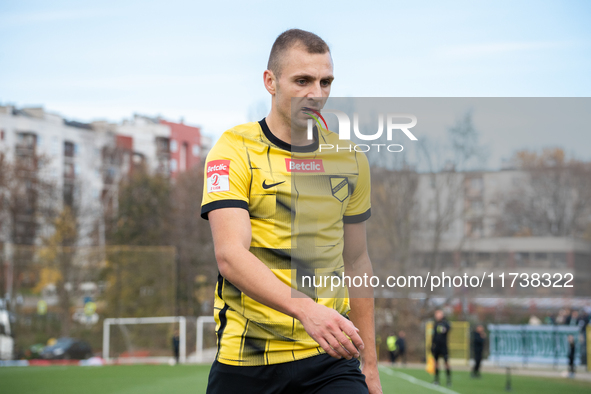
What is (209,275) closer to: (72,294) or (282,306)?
(72,294)

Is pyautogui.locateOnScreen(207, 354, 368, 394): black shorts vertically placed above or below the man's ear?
below

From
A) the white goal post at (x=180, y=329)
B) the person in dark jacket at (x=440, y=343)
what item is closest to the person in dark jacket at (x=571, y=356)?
the person in dark jacket at (x=440, y=343)

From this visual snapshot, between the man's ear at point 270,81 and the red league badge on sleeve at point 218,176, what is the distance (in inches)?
16.8

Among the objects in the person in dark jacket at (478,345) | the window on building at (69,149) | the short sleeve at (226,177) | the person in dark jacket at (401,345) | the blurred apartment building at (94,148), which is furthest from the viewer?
the window on building at (69,149)

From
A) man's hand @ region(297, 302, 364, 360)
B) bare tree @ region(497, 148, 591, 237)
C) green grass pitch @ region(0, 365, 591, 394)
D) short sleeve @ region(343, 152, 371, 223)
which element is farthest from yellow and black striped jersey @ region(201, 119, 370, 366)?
green grass pitch @ region(0, 365, 591, 394)

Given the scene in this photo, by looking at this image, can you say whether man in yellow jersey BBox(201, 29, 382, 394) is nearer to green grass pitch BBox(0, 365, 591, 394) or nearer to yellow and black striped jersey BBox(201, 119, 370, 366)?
yellow and black striped jersey BBox(201, 119, 370, 366)

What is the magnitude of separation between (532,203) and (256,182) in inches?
321

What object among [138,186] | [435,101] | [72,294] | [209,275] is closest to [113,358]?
[72,294]

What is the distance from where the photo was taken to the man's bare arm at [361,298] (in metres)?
2.78

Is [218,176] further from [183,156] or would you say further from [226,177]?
[183,156]

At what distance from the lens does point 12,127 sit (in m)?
63.8

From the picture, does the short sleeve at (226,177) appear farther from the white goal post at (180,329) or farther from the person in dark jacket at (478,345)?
the white goal post at (180,329)

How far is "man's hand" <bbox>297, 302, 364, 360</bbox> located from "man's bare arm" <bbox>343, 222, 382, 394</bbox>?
2.60 ft

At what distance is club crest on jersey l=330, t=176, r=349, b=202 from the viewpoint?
2723 millimetres
